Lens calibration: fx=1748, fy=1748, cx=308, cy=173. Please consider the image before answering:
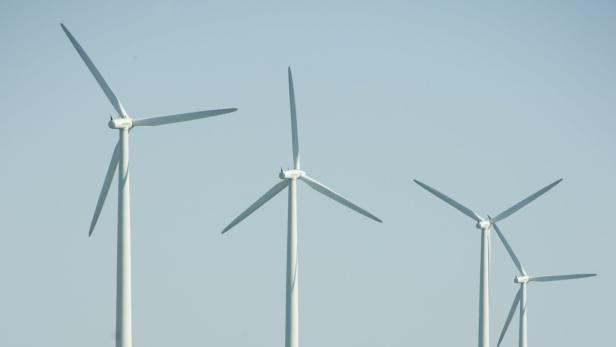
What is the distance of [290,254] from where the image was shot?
8456 centimetres

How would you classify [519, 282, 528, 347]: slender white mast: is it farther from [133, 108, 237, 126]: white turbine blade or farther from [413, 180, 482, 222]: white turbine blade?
[133, 108, 237, 126]: white turbine blade

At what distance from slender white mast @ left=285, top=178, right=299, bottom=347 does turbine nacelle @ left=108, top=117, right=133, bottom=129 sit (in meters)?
10.4

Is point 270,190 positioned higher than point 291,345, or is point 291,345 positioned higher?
point 270,190

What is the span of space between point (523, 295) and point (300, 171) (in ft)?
113

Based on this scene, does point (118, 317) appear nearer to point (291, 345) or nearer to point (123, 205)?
point (123, 205)

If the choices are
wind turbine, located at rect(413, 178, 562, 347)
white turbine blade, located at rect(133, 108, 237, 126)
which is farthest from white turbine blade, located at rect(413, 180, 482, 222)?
white turbine blade, located at rect(133, 108, 237, 126)

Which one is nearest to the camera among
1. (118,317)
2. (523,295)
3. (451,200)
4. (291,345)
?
(118,317)

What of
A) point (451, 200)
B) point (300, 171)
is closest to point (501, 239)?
point (451, 200)

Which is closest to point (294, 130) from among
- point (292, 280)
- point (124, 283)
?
point (292, 280)

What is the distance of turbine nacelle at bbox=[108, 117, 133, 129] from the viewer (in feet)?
253

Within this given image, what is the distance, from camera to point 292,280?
277 feet

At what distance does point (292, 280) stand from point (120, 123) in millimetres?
12746

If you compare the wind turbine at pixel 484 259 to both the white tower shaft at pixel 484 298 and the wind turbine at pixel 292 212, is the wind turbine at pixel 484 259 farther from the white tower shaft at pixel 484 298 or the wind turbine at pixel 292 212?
the wind turbine at pixel 292 212

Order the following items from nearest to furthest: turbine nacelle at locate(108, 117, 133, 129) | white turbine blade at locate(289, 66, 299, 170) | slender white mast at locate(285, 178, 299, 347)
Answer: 1. turbine nacelle at locate(108, 117, 133, 129)
2. slender white mast at locate(285, 178, 299, 347)
3. white turbine blade at locate(289, 66, 299, 170)
